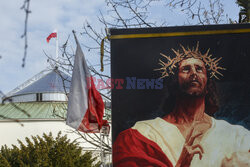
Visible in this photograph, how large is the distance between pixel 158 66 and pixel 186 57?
0.57 metres

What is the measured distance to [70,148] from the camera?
17875 mm

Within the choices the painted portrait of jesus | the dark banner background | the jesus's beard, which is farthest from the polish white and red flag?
the jesus's beard

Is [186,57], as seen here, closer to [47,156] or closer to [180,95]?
[180,95]

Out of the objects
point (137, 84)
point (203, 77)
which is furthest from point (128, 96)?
point (203, 77)

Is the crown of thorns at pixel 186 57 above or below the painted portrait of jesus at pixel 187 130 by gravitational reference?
above

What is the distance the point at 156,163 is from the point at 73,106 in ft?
6.81

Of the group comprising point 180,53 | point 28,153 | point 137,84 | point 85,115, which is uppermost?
point 180,53

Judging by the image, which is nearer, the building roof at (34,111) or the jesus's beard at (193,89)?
the jesus's beard at (193,89)

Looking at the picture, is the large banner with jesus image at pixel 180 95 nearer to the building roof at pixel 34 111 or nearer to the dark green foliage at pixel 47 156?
the dark green foliage at pixel 47 156

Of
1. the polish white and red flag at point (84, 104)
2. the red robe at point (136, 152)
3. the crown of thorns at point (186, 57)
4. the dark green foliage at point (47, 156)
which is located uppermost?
the crown of thorns at point (186, 57)

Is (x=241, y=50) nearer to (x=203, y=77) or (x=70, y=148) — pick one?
(x=203, y=77)

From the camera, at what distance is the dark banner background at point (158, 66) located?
312 inches

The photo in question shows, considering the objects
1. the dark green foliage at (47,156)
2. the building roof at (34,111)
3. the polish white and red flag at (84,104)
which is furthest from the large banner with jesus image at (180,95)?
the building roof at (34,111)

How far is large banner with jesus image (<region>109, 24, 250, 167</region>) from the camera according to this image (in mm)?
7828
